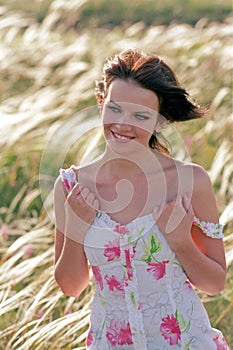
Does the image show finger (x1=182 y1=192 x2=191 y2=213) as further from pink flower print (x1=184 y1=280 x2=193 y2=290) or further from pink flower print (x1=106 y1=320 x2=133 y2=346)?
pink flower print (x1=106 y1=320 x2=133 y2=346)

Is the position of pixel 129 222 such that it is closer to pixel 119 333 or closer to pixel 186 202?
pixel 186 202

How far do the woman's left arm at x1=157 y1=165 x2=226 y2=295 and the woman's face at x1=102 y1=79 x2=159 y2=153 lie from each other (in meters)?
0.22

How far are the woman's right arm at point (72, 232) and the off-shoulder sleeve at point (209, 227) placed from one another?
0.31 metres

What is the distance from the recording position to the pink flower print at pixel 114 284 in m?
3.07

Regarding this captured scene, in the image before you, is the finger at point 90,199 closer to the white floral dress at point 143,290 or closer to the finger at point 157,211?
the white floral dress at point 143,290

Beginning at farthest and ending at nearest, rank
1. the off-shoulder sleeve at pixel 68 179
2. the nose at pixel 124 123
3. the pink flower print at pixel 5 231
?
the pink flower print at pixel 5 231
the off-shoulder sleeve at pixel 68 179
the nose at pixel 124 123

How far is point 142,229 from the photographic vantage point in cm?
305

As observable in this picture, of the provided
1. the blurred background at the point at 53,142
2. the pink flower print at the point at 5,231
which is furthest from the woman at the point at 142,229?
the pink flower print at the point at 5,231

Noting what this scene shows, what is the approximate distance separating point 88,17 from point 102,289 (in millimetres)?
10357

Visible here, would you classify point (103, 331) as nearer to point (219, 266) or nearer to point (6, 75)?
point (219, 266)

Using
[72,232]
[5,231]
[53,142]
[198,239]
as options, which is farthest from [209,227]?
[5,231]

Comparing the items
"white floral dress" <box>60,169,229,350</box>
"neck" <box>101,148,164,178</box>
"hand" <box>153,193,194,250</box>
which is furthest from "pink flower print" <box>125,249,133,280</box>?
"neck" <box>101,148,164,178</box>

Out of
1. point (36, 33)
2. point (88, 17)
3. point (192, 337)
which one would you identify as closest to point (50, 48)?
point (36, 33)

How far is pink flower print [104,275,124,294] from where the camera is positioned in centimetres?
307
